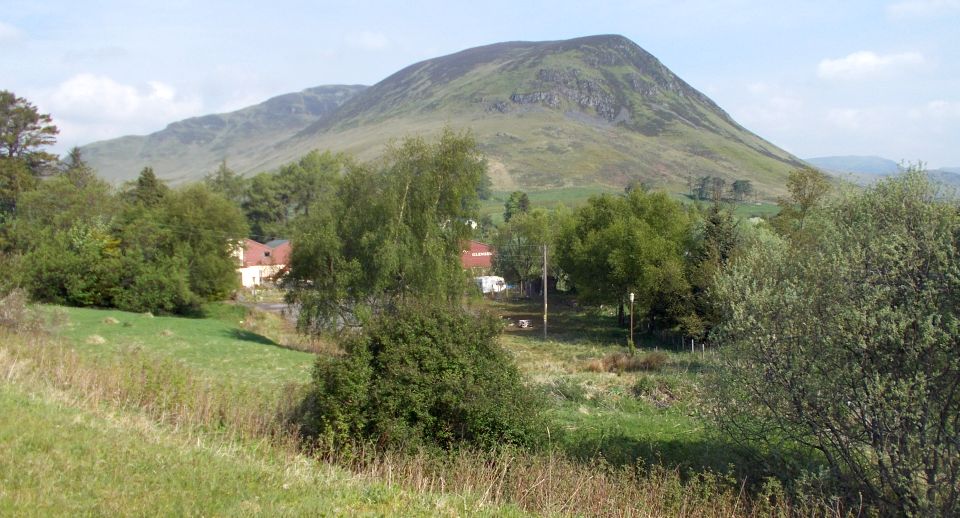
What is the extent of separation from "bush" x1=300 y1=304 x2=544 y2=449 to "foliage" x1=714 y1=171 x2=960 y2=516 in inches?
155

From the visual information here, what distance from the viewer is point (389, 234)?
100 feet

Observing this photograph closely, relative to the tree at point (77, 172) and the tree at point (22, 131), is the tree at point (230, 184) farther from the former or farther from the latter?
the tree at point (22, 131)

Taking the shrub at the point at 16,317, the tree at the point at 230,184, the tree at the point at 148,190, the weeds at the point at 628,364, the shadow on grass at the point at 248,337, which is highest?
the tree at the point at 230,184

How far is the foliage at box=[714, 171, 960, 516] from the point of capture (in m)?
9.03

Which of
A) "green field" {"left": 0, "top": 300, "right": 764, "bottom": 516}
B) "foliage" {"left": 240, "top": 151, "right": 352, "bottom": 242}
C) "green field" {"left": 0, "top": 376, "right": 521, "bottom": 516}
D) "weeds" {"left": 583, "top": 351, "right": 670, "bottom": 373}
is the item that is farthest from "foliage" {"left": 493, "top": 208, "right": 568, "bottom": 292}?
"green field" {"left": 0, "top": 376, "right": 521, "bottom": 516}

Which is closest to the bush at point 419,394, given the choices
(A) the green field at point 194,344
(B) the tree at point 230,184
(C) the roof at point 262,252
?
(A) the green field at point 194,344

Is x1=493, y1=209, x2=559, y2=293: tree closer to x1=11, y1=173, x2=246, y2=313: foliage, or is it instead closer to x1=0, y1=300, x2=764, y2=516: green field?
x1=11, y1=173, x2=246, y2=313: foliage

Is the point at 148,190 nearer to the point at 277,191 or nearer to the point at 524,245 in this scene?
the point at 524,245

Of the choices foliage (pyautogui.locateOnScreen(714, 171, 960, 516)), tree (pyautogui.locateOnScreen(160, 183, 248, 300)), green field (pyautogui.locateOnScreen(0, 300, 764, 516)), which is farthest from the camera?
tree (pyautogui.locateOnScreen(160, 183, 248, 300))

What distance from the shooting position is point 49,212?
4206cm

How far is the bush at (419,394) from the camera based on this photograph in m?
12.2

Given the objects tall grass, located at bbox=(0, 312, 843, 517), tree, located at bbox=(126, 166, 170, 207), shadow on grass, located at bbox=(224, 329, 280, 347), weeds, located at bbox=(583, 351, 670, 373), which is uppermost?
tree, located at bbox=(126, 166, 170, 207)

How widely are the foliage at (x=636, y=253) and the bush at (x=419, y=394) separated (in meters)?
28.2

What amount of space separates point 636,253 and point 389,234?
67.7ft
